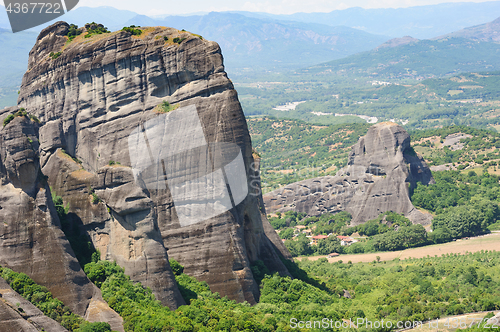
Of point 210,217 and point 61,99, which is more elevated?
point 61,99

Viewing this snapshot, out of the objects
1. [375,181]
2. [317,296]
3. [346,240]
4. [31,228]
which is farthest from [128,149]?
[375,181]

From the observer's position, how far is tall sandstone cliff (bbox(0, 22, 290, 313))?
44125mm

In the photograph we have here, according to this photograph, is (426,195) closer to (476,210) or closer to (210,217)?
(476,210)

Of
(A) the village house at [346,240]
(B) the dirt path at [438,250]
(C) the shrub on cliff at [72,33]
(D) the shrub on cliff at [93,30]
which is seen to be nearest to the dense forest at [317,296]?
(B) the dirt path at [438,250]

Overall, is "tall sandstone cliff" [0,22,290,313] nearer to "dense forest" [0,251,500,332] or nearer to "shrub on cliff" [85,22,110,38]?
"shrub on cliff" [85,22,110,38]

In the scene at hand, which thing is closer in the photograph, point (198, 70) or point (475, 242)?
point (198, 70)

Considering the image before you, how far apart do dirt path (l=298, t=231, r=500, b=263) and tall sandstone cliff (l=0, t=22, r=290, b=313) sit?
125 feet

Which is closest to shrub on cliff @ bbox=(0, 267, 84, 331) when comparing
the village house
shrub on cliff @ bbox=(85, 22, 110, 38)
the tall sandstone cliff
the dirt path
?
the tall sandstone cliff

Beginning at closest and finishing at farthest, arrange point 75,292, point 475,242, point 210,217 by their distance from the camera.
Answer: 1. point 75,292
2. point 210,217
3. point 475,242

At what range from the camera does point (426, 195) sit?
11156cm

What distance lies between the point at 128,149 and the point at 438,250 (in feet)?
186

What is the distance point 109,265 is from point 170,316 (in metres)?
6.56

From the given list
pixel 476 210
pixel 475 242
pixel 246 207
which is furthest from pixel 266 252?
pixel 476 210

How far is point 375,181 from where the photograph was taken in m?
111
